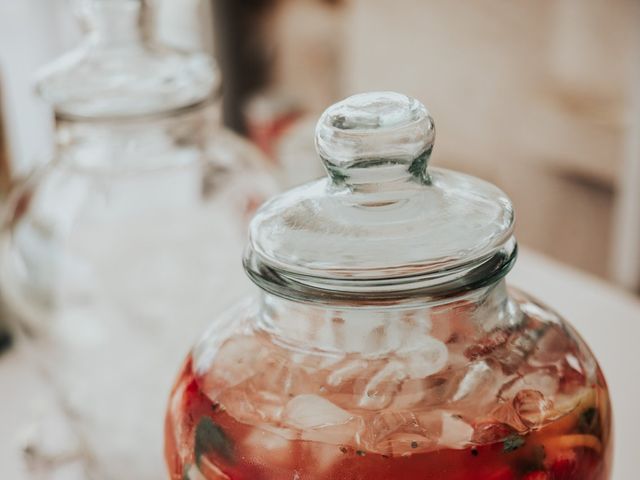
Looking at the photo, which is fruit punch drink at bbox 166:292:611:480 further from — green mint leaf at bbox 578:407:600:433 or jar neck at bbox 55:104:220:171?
jar neck at bbox 55:104:220:171

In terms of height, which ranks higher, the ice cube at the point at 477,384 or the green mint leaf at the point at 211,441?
the ice cube at the point at 477,384

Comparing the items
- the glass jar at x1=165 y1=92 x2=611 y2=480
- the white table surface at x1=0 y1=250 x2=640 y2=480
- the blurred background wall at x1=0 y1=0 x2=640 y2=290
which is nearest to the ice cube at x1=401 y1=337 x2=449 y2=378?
the glass jar at x1=165 y1=92 x2=611 y2=480

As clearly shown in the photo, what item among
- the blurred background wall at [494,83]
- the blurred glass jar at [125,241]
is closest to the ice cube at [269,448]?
the blurred glass jar at [125,241]

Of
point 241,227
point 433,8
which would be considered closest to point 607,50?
point 433,8

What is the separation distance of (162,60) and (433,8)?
1151 millimetres

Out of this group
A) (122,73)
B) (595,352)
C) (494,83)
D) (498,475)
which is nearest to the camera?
A: (498,475)

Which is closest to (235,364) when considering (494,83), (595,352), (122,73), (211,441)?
(211,441)

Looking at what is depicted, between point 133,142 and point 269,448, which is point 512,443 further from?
point 133,142

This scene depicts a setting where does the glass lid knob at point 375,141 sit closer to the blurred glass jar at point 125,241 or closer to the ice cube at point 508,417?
the ice cube at point 508,417

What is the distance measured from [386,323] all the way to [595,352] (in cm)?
40

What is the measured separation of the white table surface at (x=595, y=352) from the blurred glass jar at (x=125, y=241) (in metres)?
0.09

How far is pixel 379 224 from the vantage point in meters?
0.31

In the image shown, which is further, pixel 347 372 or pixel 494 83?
pixel 494 83

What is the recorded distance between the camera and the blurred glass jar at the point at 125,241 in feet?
1.81
